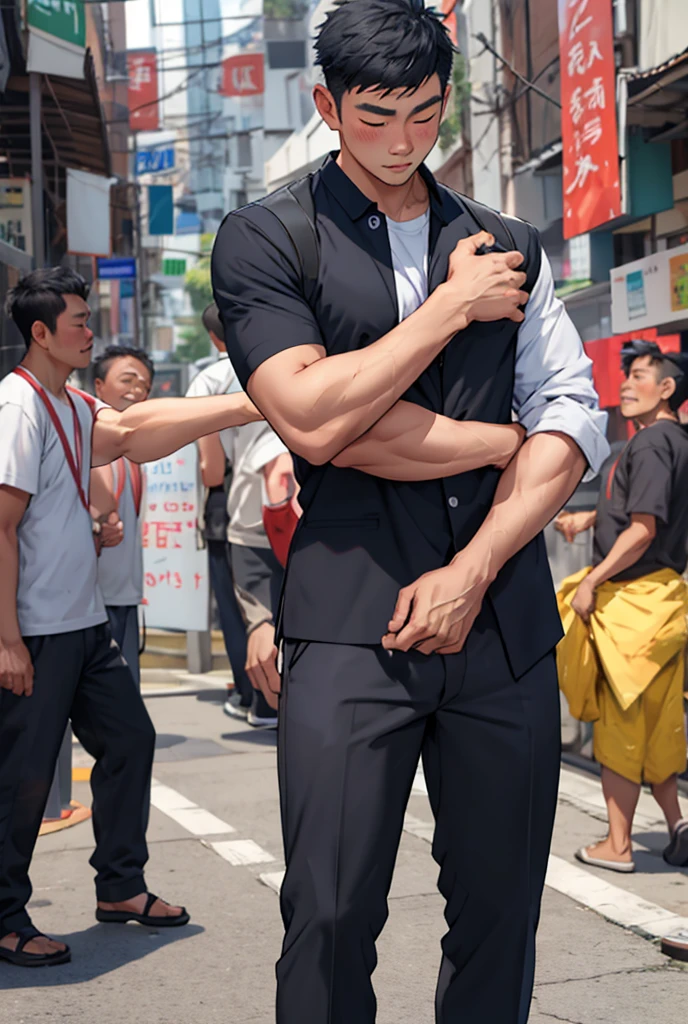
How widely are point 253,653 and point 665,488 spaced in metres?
3.32

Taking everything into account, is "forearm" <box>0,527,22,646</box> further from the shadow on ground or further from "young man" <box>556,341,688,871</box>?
"young man" <box>556,341,688,871</box>

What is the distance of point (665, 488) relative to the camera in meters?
5.65

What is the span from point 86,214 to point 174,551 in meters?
3.27

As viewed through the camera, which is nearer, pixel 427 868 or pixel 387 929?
pixel 387 929

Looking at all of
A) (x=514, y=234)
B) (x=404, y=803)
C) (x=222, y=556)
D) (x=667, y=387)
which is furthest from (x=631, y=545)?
(x=222, y=556)

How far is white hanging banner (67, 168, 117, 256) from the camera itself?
1194cm

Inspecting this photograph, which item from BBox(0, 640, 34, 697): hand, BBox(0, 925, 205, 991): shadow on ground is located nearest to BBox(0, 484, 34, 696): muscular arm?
BBox(0, 640, 34, 697): hand

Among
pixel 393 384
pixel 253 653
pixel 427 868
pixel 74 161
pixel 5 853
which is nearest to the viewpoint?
pixel 393 384

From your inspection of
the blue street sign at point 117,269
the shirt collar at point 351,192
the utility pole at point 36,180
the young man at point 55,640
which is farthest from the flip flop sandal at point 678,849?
the blue street sign at point 117,269

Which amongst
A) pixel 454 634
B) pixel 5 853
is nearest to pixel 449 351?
pixel 454 634

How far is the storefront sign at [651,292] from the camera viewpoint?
6988mm

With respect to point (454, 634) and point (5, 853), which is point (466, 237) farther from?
point (5, 853)

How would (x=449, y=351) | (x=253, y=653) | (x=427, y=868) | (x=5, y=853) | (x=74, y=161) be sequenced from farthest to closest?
(x=74, y=161) < (x=427, y=868) < (x=5, y=853) < (x=253, y=653) < (x=449, y=351)

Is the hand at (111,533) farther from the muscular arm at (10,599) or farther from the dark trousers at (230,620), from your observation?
the dark trousers at (230,620)
